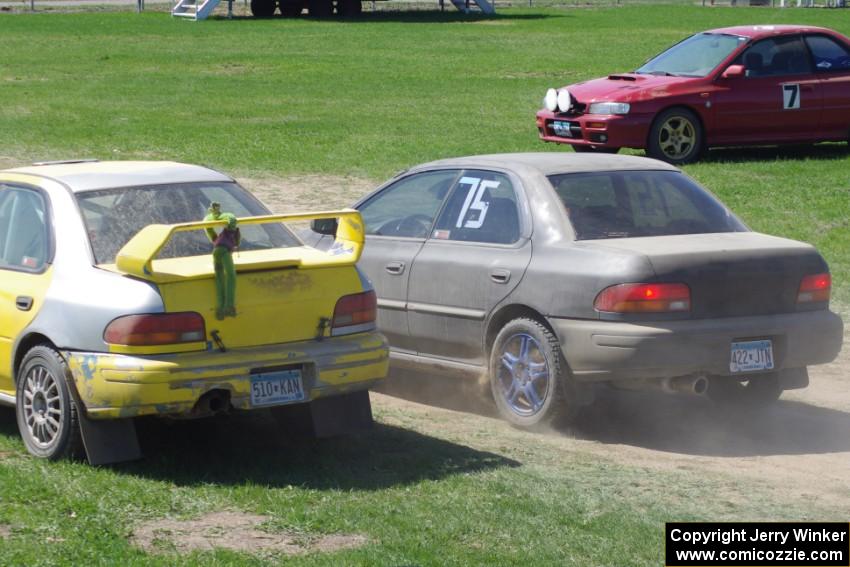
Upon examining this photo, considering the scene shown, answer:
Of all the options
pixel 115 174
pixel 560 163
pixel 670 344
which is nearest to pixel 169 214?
pixel 115 174

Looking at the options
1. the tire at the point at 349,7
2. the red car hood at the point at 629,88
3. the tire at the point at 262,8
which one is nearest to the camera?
the red car hood at the point at 629,88

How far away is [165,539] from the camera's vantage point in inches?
242

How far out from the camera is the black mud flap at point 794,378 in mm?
8719

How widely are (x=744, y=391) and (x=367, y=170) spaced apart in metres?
9.83

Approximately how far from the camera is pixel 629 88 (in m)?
18.0

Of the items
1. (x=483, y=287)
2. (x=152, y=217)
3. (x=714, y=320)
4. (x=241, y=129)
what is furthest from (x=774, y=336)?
(x=241, y=129)

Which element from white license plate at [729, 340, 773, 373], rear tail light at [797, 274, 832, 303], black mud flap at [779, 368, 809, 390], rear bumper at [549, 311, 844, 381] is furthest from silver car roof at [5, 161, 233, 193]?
black mud flap at [779, 368, 809, 390]

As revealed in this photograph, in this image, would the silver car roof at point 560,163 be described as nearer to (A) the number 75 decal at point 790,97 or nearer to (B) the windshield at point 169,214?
(B) the windshield at point 169,214

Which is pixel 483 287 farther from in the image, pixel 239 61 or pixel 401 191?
pixel 239 61

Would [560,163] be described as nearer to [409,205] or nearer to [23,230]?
[409,205]

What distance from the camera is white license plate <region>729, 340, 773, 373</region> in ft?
26.8

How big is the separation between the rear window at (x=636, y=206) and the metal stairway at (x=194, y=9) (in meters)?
36.4

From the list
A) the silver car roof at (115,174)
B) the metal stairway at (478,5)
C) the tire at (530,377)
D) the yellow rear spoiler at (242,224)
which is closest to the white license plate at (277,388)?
the yellow rear spoiler at (242,224)

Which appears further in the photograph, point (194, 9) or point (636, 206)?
point (194, 9)
